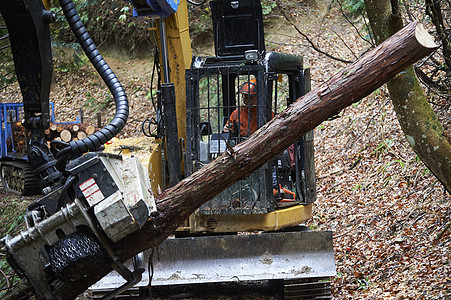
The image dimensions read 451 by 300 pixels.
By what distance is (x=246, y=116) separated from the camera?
5695 mm

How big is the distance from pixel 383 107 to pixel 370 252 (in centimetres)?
441

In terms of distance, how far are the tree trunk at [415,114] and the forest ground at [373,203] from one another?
1312mm

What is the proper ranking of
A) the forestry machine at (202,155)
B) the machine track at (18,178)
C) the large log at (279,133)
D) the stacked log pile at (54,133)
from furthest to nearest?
the stacked log pile at (54,133) < the machine track at (18,178) < the forestry machine at (202,155) < the large log at (279,133)

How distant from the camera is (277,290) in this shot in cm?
642

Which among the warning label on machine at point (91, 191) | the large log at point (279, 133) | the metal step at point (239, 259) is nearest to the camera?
the warning label on machine at point (91, 191)

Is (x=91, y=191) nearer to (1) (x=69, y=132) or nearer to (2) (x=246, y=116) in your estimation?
(2) (x=246, y=116)

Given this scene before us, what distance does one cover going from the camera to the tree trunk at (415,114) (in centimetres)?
463

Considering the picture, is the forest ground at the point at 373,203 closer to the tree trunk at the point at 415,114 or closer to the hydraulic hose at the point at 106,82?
the hydraulic hose at the point at 106,82

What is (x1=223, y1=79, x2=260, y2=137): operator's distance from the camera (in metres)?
5.45

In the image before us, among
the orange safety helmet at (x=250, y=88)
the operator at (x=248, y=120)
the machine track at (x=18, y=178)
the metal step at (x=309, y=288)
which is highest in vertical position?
the orange safety helmet at (x=250, y=88)

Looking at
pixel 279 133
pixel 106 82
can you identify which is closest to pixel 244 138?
pixel 106 82

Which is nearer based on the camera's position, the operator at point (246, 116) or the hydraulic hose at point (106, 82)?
the hydraulic hose at point (106, 82)

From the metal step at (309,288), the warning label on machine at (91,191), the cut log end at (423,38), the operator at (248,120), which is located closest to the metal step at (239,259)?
the metal step at (309,288)

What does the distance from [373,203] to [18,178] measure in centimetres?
849
